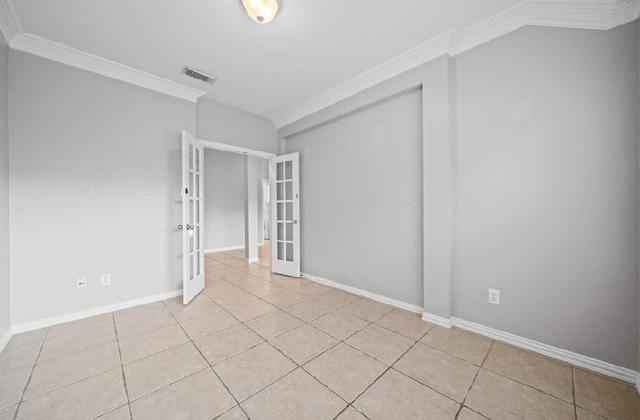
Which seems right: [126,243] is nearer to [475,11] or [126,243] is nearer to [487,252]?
[487,252]

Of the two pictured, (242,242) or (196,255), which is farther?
(242,242)

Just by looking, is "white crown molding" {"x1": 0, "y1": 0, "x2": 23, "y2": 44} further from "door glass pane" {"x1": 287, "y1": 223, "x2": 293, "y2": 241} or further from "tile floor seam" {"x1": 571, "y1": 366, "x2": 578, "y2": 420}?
"tile floor seam" {"x1": 571, "y1": 366, "x2": 578, "y2": 420}

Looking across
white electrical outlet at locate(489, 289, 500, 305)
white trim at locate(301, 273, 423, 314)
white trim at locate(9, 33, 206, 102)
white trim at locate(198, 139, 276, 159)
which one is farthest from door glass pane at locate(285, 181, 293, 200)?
white electrical outlet at locate(489, 289, 500, 305)

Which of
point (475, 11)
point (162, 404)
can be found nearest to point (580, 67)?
point (475, 11)

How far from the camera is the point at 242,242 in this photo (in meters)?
7.25

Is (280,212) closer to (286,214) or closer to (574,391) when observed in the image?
(286,214)

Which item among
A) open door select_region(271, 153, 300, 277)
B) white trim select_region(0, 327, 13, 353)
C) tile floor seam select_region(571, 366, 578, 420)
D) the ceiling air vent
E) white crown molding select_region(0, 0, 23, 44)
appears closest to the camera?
tile floor seam select_region(571, 366, 578, 420)

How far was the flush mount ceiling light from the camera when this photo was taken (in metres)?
1.70

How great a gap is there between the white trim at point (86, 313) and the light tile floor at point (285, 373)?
95 millimetres

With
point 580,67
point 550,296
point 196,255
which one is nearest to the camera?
point 580,67

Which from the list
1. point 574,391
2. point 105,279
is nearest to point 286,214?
point 105,279

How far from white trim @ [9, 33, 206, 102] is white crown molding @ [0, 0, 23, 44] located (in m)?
0.06

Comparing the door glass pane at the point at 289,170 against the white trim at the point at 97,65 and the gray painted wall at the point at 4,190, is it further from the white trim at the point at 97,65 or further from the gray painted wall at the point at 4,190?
the gray painted wall at the point at 4,190

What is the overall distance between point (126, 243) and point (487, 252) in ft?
12.6
